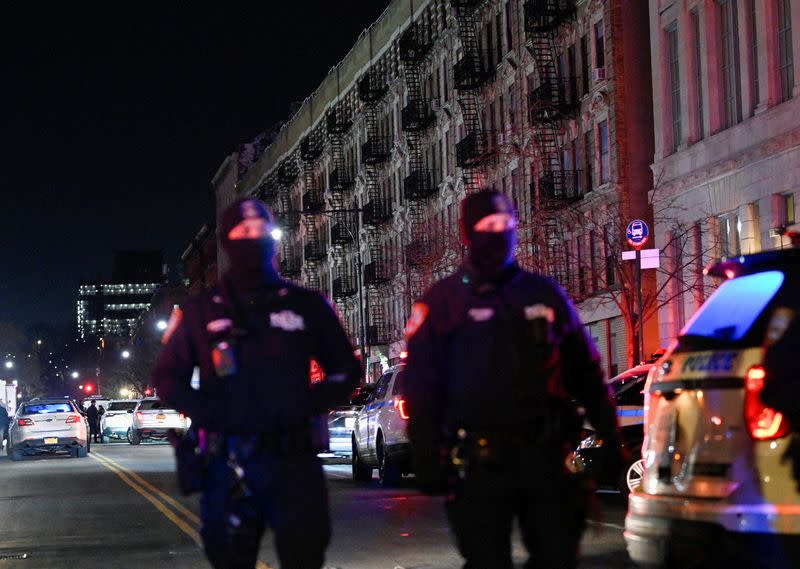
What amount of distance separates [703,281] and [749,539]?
94.2 feet

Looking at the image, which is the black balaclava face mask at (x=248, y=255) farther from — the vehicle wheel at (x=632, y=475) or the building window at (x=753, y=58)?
the building window at (x=753, y=58)

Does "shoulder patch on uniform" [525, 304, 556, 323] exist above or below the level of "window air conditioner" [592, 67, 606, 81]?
below

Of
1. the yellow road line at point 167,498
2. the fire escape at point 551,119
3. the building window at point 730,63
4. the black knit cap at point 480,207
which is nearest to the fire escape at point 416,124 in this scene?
the fire escape at point 551,119

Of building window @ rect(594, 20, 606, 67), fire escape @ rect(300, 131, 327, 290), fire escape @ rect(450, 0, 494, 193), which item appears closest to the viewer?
building window @ rect(594, 20, 606, 67)

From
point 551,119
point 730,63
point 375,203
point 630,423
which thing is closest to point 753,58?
point 730,63

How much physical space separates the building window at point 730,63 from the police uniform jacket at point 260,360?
92.8ft

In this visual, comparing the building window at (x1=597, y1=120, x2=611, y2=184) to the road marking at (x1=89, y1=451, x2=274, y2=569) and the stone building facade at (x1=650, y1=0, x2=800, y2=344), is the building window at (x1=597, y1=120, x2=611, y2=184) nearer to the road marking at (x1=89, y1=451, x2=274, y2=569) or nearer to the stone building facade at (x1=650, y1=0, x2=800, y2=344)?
the stone building facade at (x1=650, y1=0, x2=800, y2=344)

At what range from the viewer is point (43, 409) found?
4038 cm

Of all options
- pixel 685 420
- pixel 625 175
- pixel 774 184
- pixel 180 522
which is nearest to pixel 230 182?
pixel 625 175

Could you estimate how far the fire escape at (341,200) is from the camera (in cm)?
7575

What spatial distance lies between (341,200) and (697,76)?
42786 mm

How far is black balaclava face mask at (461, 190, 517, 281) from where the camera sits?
19.5 feet

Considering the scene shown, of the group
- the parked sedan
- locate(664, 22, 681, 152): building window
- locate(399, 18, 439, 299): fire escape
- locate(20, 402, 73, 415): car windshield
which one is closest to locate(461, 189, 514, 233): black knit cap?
the parked sedan

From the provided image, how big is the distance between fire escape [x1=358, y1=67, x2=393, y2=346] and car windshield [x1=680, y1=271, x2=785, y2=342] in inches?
2347
